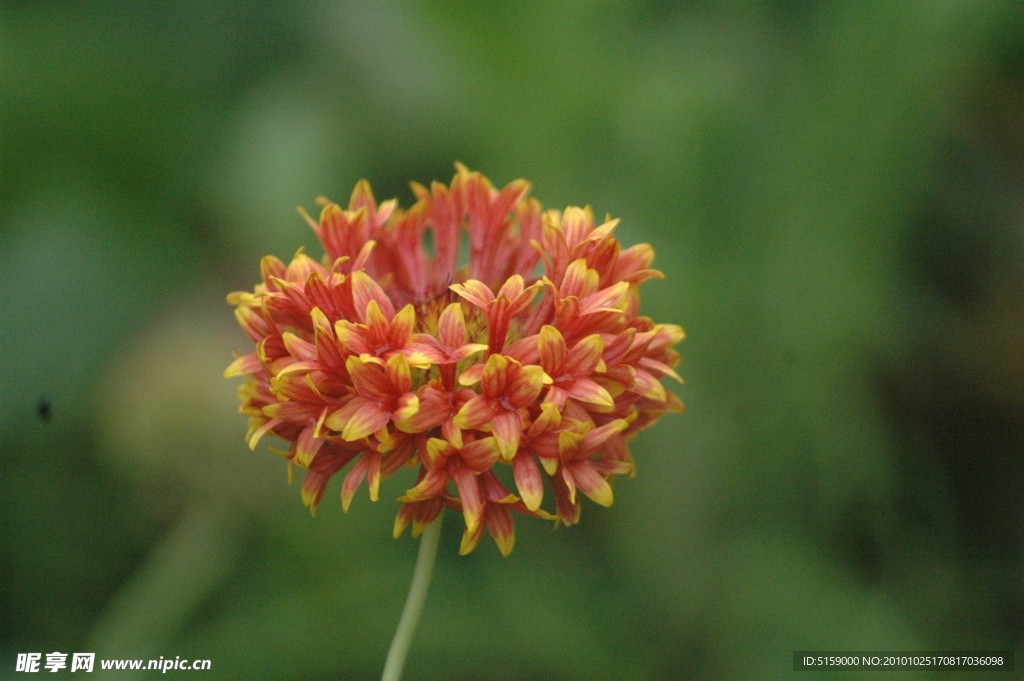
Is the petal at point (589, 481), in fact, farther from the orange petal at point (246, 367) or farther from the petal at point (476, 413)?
the orange petal at point (246, 367)

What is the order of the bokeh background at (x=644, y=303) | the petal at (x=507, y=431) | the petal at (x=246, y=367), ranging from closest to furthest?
1. the petal at (x=507, y=431)
2. the petal at (x=246, y=367)
3. the bokeh background at (x=644, y=303)

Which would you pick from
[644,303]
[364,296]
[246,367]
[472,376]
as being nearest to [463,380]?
[472,376]

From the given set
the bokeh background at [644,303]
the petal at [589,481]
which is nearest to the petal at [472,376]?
the petal at [589,481]

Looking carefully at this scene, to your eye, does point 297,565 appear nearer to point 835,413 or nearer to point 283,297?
point 283,297

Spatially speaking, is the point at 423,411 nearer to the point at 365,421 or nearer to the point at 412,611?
the point at 365,421

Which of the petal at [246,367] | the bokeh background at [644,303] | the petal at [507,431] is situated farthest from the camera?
the bokeh background at [644,303]

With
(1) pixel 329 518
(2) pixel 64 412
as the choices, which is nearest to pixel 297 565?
(1) pixel 329 518

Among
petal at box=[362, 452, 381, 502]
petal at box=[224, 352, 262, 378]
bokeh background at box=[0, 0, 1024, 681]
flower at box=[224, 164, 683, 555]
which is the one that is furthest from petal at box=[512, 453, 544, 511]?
bokeh background at box=[0, 0, 1024, 681]

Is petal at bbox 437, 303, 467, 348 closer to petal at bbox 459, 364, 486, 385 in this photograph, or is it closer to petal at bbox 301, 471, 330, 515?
petal at bbox 459, 364, 486, 385
